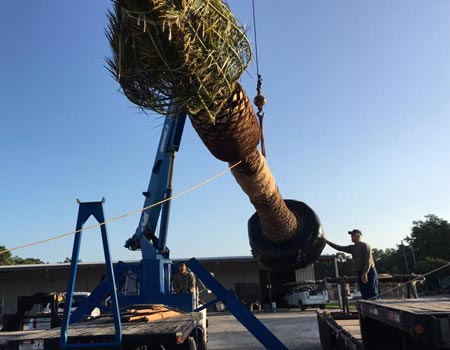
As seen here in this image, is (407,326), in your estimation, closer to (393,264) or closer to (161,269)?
(161,269)

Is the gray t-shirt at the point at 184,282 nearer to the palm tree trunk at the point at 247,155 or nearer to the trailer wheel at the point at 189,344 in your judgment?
the palm tree trunk at the point at 247,155

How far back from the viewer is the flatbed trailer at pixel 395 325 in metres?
2.63

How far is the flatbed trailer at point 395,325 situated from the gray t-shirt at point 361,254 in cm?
92

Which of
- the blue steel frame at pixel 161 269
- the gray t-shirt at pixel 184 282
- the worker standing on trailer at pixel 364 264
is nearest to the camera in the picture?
the blue steel frame at pixel 161 269

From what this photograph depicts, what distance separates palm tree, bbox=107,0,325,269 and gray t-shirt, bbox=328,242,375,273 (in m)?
4.13

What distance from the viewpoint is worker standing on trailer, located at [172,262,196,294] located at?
29.3ft

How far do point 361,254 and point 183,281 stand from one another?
341cm

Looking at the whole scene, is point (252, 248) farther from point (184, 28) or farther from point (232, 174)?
point (184, 28)

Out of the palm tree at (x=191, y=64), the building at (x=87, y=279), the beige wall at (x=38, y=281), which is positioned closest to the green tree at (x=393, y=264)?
the building at (x=87, y=279)

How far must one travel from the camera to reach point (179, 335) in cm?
453

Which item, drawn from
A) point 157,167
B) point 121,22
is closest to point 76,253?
point 121,22

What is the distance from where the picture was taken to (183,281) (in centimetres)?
898

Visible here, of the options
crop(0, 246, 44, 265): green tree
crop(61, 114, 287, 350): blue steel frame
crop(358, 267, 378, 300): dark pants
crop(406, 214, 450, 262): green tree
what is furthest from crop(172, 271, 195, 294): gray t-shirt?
crop(406, 214, 450, 262): green tree

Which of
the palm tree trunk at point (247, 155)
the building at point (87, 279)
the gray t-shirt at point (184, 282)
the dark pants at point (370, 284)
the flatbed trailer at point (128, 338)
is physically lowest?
the flatbed trailer at point (128, 338)
